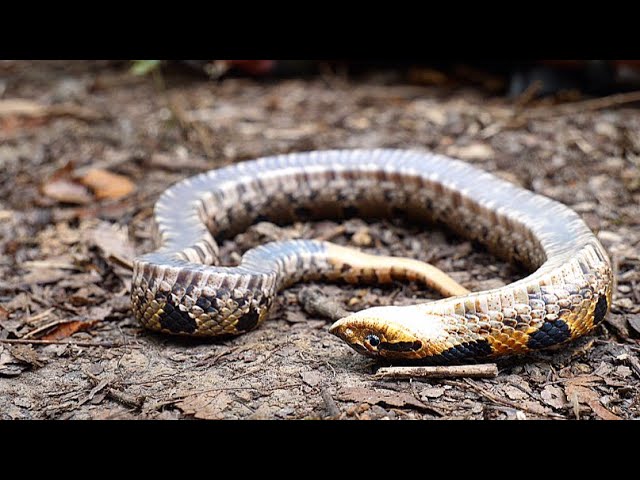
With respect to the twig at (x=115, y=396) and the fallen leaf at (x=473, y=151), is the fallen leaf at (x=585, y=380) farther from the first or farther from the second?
the fallen leaf at (x=473, y=151)

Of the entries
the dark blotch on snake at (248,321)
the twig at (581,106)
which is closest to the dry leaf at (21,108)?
the dark blotch on snake at (248,321)

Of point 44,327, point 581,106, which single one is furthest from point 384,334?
point 581,106

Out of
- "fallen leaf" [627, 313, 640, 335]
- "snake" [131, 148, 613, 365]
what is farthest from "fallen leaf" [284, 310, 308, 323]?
"fallen leaf" [627, 313, 640, 335]

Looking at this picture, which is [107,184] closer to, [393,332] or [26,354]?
[26,354]

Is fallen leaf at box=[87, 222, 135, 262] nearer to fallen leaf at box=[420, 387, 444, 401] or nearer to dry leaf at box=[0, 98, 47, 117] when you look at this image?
fallen leaf at box=[420, 387, 444, 401]

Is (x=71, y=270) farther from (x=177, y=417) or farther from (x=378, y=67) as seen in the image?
(x=378, y=67)

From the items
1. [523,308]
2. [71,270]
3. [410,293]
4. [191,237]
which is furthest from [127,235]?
[523,308]

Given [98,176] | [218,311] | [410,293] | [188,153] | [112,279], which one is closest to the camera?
[218,311]

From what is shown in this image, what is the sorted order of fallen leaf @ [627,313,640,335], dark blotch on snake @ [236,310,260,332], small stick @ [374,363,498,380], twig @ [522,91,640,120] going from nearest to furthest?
small stick @ [374,363,498,380]
fallen leaf @ [627,313,640,335]
dark blotch on snake @ [236,310,260,332]
twig @ [522,91,640,120]
